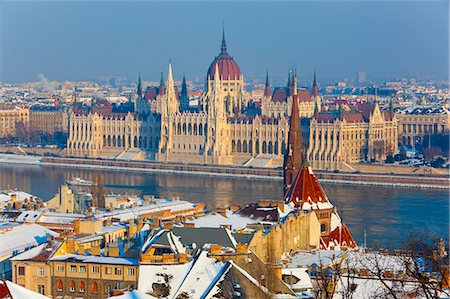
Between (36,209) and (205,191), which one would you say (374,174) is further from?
(36,209)

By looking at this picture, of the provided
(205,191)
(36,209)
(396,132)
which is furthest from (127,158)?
(36,209)

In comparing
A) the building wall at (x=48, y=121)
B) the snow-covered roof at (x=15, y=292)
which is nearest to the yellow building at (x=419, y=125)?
the building wall at (x=48, y=121)

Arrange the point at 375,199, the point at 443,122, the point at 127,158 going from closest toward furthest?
1. the point at 375,199
2. the point at 127,158
3. the point at 443,122

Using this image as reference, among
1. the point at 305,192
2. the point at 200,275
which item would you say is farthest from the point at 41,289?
the point at 305,192

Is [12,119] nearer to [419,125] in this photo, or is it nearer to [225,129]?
[225,129]

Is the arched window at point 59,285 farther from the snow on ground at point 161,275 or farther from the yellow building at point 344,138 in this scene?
the yellow building at point 344,138
